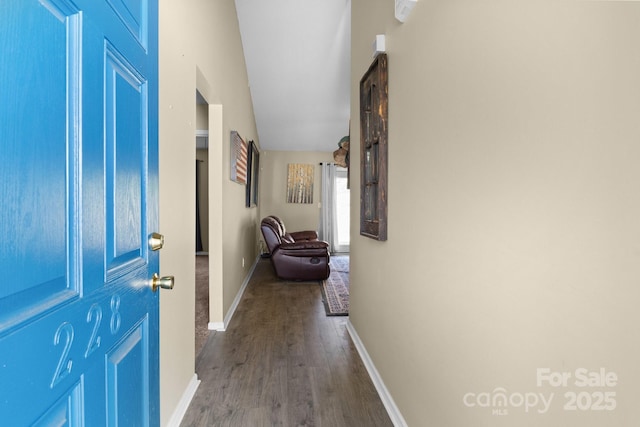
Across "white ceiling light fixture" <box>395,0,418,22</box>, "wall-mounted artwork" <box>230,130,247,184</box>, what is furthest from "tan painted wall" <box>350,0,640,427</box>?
"wall-mounted artwork" <box>230,130,247,184</box>

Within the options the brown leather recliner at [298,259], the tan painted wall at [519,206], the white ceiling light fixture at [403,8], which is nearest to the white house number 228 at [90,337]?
the tan painted wall at [519,206]

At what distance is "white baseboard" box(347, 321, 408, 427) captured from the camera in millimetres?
1681

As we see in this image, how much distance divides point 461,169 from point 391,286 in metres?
0.92

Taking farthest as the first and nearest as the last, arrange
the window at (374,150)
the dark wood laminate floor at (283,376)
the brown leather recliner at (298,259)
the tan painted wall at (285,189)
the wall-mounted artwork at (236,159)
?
1. the tan painted wall at (285,189)
2. the brown leather recliner at (298,259)
3. the wall-mounted artwork at (236,159)
4. the window at (374,150)
5. the dark wood laminate floor at (283,376)

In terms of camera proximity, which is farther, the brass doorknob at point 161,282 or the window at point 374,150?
the window at point 374,150

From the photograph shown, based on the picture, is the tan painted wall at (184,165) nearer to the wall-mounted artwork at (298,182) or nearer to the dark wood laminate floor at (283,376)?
the dark wood laminate floor at (283,376)

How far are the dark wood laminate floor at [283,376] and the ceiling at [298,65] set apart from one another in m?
3.45

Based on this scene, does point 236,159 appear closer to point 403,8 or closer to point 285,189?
point 403,8

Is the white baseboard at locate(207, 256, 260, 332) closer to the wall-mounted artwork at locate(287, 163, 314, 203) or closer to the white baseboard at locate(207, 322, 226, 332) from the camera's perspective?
the white baseboard at locate(207, 322, 226, 332)

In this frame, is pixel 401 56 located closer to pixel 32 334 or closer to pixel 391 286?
pixel 391 286

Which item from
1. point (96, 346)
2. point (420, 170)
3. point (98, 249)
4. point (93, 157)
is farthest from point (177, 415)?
point (420, 170)

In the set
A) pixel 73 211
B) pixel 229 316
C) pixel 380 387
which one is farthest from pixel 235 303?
pixel 73 211

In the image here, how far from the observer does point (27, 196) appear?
1.65 feet

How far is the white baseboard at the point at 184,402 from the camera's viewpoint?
1670mm
